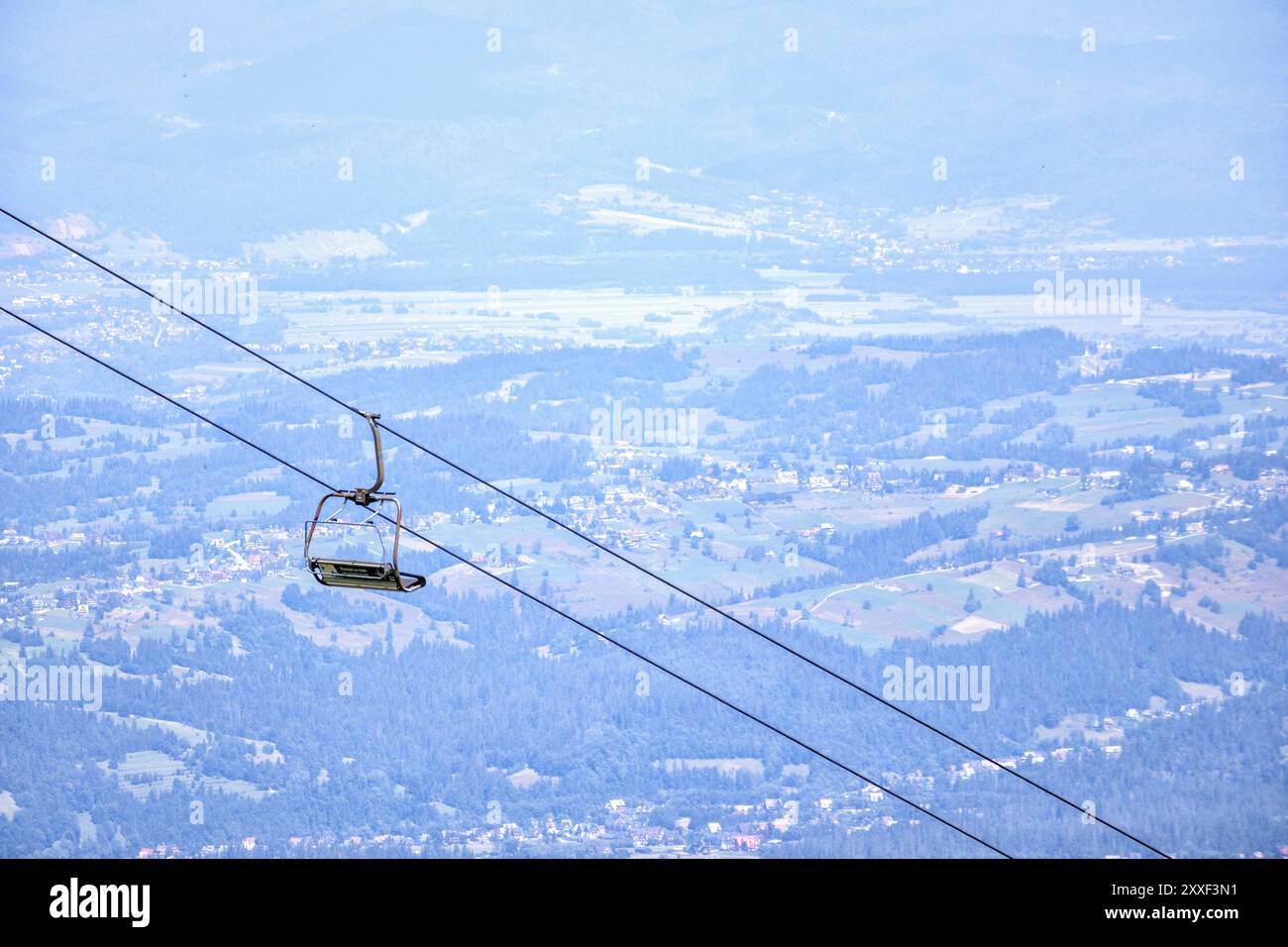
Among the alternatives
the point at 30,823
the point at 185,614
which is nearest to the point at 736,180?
the point at 185,614

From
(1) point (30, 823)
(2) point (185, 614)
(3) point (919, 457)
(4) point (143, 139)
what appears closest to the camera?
(1) point (30, 823)

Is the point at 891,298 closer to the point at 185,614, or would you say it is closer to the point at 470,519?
the point at 470,519

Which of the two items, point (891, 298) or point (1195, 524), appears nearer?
point (1195, 524)

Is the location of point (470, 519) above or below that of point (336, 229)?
below

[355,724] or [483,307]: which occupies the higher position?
[483,307]
